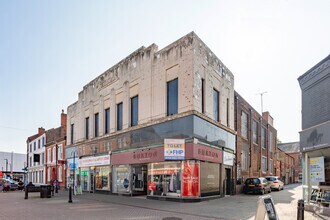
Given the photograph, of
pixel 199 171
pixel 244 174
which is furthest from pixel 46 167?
pixel 199 171

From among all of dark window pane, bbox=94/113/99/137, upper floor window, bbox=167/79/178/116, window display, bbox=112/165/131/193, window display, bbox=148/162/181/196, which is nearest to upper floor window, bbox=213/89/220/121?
upper floor window, bbox=167/79/178/116

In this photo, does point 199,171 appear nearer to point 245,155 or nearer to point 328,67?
point 328,67

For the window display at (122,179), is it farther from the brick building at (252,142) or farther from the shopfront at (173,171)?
the brick building at (252,142)

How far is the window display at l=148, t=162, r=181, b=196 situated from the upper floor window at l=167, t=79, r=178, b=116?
130 inches

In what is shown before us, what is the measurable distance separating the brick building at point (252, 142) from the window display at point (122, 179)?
29.4 feet

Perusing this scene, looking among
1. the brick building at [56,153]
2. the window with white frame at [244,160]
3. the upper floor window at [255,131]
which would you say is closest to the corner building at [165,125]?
the window with white frame at [244,160]

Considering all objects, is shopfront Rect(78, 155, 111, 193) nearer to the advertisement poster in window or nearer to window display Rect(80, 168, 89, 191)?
window display Rect(80, 168, 89, 191)

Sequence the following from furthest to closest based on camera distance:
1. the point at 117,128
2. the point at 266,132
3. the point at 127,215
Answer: the point at 266,132, the point at 117,128, the point at 127,215

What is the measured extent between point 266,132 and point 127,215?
26.9m

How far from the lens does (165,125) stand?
18047mm

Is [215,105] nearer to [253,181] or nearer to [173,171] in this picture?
[173,171]

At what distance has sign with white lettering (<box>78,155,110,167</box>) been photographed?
934 inches

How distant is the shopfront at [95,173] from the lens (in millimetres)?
23725

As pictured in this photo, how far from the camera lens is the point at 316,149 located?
41.7ft
